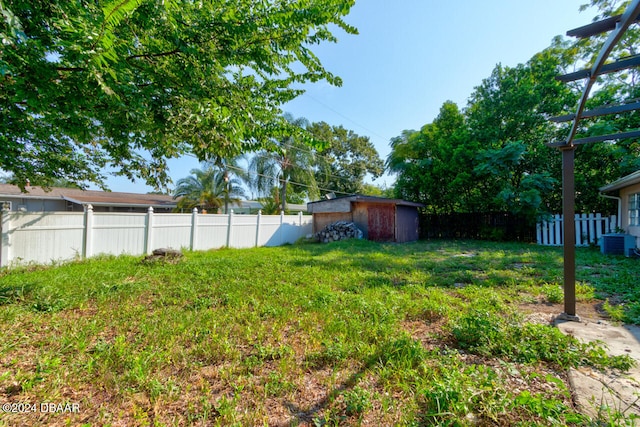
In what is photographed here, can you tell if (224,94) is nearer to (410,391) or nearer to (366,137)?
(410,391)

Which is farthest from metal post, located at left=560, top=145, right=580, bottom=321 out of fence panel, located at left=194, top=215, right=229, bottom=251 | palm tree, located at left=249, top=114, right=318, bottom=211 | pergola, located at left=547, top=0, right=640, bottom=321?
palm tree, located at left=249, top=114, right=318, bottom=211

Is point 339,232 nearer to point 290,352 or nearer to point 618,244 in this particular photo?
point 618,244

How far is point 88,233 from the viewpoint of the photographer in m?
6.04

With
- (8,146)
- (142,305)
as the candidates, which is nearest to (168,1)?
(142,305)

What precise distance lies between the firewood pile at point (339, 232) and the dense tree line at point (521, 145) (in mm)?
4366

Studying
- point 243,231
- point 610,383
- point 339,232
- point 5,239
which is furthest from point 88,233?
point 610,383

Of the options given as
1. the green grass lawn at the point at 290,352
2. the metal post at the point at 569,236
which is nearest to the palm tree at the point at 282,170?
the green grass lawn at the point at 290,352

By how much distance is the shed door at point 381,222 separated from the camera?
37.4 ft

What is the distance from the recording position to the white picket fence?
913 cm

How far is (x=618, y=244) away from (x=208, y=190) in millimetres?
18200

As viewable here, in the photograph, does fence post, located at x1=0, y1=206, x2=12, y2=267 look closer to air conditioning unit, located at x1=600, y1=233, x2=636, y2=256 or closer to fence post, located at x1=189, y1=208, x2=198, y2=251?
fence post, located at x1=189, y1=208, x2=198, y2=251

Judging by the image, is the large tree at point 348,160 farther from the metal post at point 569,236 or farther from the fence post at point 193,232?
the metal post at point 569,236

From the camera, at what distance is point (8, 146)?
3682 mm

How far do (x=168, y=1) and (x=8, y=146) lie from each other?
3.78 meters
